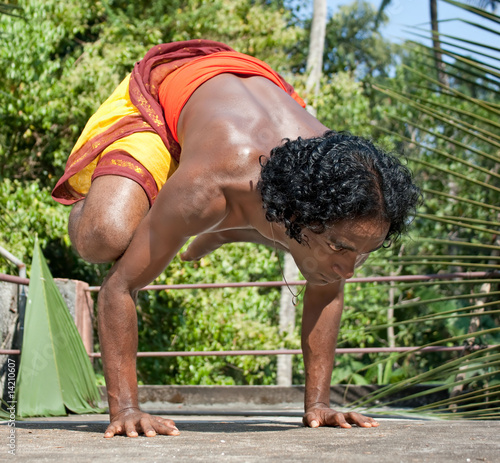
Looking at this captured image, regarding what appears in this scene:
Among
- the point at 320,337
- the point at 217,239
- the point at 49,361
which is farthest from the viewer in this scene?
the point at 49,361

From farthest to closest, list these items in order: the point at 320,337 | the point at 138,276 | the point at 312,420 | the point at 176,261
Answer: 1. the point at 176,261
2. the point at 320,337
3. the point at 312,420
4. the point at 138,276

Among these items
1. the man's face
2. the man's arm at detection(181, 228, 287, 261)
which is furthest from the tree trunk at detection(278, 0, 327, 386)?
the man's face

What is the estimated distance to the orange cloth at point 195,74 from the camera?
207cm

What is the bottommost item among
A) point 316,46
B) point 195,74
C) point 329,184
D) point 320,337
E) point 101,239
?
point 320,337

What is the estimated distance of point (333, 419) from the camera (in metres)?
2.00

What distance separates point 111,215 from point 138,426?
62cm

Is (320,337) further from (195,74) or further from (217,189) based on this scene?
(195,74)

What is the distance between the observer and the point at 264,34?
8.05 meters

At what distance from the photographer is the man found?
1.70 metres

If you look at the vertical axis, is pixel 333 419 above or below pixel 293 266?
below

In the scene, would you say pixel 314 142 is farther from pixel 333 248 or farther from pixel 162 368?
pixel 162 368

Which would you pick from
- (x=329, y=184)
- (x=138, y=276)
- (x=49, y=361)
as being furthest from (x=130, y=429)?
(x=49, y=361)

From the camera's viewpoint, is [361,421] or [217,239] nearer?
[361,421]

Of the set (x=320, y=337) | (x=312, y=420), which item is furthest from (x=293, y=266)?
(x=312, y=420)
